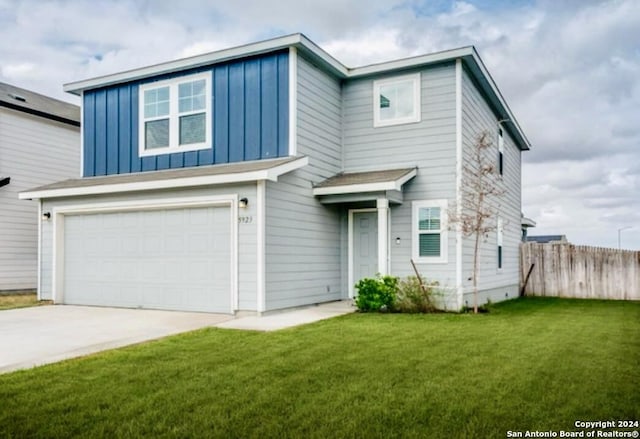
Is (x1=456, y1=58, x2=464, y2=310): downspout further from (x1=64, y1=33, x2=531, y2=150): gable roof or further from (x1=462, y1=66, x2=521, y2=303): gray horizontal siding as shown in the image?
(x1=64, y1=33, x2=531, y2=150): gable roof

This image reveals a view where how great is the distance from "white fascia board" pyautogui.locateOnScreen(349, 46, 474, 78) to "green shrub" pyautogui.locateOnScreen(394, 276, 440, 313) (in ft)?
14.7

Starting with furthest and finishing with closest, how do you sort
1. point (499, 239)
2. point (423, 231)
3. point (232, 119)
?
point (499, 239) < point (423, 231) < point (232, 119)

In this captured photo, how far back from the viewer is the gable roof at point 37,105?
15477 mm

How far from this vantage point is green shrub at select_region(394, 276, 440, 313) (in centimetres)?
1078

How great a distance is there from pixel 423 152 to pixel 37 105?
11.9m

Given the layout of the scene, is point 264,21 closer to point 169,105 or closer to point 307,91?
point 307,91

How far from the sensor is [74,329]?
8.50 meters

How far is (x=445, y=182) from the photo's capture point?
11.5 metres

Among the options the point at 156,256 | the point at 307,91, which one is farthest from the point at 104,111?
the point at 307,91

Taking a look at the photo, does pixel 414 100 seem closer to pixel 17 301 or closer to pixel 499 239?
pixel 499 239

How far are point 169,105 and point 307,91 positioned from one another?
3.20 metres

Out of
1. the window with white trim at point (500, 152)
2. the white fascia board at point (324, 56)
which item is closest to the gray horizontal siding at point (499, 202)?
the window with white trim at point (500, 152)

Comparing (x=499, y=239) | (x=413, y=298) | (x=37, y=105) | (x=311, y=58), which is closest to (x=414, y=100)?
(x=311, y=58)

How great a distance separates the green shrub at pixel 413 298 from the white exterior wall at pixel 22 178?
10.7m
